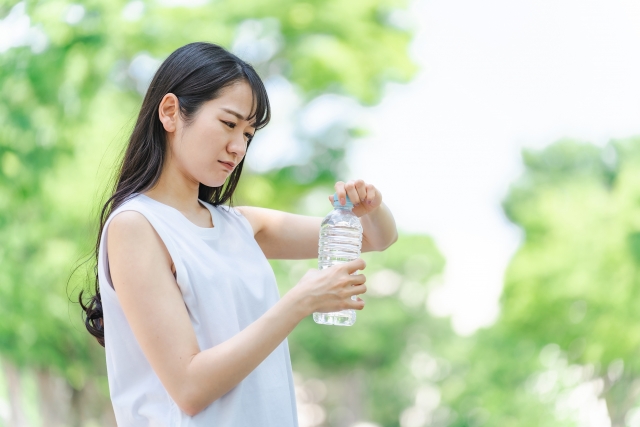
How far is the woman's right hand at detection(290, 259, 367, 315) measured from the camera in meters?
0.98

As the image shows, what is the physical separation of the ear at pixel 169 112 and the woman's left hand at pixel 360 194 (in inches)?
10.4

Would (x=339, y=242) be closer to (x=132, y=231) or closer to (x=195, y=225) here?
(x=195, y=225)

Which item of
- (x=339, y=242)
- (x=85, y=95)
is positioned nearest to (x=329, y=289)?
(x=339, y=242)

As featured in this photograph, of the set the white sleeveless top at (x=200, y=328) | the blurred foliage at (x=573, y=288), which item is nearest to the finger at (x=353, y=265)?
the white sleeveless top at (x=200, y=328)

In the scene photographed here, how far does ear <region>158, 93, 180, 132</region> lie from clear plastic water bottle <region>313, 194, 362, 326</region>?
1.10ft

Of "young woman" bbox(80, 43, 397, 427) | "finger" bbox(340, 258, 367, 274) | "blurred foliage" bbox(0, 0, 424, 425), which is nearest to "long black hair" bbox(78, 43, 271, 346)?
"young woman" bbox(80, 43, 397, 427)

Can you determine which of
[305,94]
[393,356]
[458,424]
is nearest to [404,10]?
[305,94]

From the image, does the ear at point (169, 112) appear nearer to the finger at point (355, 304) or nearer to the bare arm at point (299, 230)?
the bare arm at point (299, 230)

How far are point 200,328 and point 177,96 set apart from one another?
0.35 meters

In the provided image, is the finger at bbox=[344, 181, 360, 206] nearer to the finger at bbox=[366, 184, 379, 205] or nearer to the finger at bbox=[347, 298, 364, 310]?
the finger at bbox=[366, 184, 379, 205]

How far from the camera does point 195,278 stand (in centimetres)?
104

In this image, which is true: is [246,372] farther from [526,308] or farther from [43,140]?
[526,308]

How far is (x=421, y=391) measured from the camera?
11672 mm

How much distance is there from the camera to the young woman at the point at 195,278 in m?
0.98
